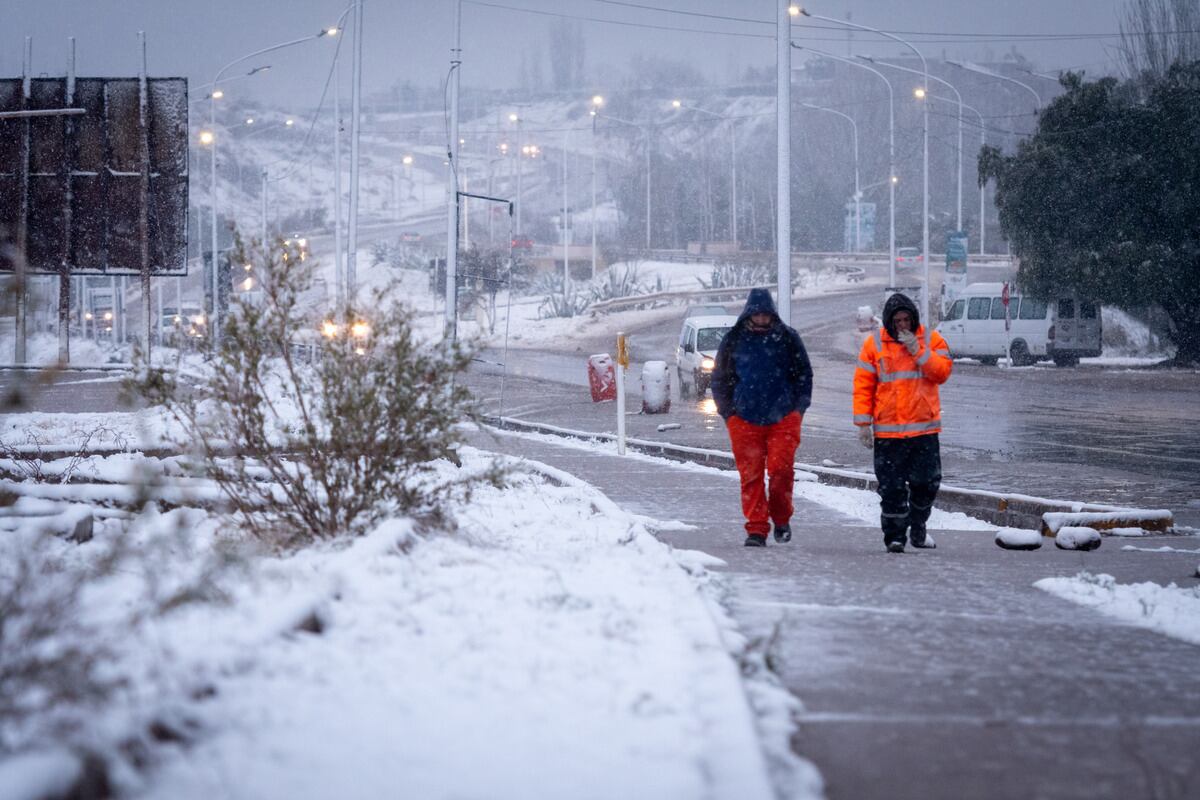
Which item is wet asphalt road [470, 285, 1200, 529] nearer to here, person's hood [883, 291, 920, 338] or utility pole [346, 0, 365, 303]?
person's hood [883, 291, 920, 338]

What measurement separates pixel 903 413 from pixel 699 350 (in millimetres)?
19694

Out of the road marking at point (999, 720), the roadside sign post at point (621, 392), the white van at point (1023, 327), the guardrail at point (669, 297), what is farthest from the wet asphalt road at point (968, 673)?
the guardrail at point (669, 297)

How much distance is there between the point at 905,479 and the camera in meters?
8.95

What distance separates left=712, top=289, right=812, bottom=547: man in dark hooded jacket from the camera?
8.87 meters

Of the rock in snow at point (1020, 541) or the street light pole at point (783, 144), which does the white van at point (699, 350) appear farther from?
the rock in snow at point (1020, 541)

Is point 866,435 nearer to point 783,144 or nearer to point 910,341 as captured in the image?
point 910,341

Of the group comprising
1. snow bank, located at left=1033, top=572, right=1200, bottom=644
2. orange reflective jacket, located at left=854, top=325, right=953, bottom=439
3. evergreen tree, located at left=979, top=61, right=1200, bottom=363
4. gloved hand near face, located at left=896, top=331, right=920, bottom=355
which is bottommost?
snow bank, located at left=1033, top=572, right=1200, bottom=644

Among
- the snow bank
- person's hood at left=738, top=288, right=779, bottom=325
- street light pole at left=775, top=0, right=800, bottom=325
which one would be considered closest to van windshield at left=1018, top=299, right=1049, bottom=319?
street light pole at left=775, top=0, right=800, bottom=325

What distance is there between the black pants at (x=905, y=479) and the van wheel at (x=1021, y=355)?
32.3 meters

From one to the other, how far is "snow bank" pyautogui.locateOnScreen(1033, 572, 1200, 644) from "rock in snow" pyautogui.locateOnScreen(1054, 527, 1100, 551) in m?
1.54

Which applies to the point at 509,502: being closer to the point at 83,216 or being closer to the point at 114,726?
the point at 114,726

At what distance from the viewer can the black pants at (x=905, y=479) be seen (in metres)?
8.87

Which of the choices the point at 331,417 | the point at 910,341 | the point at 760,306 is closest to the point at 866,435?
the point at 910,341

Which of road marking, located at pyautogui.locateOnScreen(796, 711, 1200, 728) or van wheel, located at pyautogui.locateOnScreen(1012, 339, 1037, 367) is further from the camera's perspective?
van wheel, located at pyautogui.locateOnScreen(1012, 339, 1037, 367)
